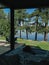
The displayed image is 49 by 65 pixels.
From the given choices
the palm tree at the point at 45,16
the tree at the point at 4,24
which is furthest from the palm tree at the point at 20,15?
the palm tree at the point at 45,16

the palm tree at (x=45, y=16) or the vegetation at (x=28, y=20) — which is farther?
the vegetation at (x=28, y=20)

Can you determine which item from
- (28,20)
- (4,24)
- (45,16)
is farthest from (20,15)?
(45,16)

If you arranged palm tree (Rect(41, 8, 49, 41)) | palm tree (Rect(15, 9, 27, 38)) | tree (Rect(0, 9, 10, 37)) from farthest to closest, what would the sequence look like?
palm tree (Rect(15, 9, 27, 38))
tree (Rect(0, 9, 10, 37))
palm tree (Rect(41, 8, 49, 41))

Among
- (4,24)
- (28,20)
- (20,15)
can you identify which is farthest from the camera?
(28,20)

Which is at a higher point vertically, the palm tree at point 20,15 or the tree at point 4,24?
the palm tree at point 20,15

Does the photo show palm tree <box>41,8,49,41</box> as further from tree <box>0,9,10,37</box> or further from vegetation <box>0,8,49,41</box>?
tree <box>0,9,10,37</box>

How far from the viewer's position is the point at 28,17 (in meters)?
11.4

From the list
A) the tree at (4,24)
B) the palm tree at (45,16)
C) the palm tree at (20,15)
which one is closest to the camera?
the palm tree at (45,16)

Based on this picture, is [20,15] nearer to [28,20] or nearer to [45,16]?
[28,20]

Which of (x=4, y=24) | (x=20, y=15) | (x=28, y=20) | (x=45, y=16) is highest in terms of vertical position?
(x=20, y=15)

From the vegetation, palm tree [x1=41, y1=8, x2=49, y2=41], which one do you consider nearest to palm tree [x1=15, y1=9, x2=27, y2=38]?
the vegetation

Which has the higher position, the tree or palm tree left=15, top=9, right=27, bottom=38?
palm tree left=15, top=9, right=27, bottom=38

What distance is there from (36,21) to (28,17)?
65cm

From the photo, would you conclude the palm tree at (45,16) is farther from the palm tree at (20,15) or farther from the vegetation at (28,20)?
the palm tree at (20,15)
